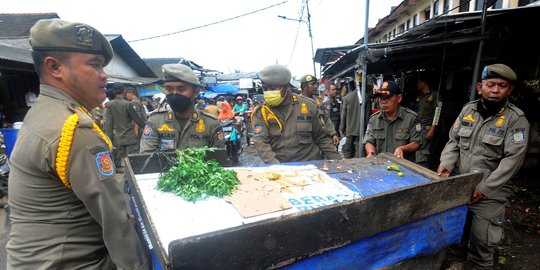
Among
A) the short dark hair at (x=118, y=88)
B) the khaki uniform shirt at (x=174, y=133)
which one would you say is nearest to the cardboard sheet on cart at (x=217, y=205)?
the khaki uniform shirt at (x=174, y=133)

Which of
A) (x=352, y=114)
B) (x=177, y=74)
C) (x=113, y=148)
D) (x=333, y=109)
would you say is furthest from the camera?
(x=333, y=109)

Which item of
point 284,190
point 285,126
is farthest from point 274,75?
point 284,190

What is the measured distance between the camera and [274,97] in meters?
2.99

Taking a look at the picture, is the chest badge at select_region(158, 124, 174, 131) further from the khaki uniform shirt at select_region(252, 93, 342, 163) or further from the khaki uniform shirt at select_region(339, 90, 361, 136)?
the khaki uniform shirt at select_region(339, 90, 361, 136)

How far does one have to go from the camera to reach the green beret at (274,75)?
2.94 metres

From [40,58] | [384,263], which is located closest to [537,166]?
[384,263]

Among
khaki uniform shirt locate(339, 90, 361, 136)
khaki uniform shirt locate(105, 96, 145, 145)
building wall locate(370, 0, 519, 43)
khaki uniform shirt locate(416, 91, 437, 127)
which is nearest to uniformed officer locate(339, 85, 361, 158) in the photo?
khaki uniform shirt locate(339, 90, 361, 136)

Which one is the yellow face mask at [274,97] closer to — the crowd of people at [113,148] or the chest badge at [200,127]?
the crowd of people at [113,148]

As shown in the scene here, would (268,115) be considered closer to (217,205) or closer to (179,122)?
(179,122)

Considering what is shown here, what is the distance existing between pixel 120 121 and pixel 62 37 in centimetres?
493

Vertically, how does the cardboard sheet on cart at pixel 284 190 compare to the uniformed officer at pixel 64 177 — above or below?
below

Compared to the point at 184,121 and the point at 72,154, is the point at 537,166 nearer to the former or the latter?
the point at 184,121

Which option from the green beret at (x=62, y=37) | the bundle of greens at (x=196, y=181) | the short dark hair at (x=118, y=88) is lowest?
the bundle of greens at (x=196, y=181)

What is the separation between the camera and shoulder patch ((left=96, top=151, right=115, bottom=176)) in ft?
4.13
